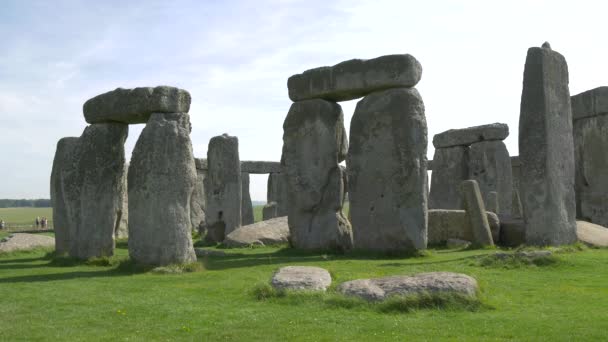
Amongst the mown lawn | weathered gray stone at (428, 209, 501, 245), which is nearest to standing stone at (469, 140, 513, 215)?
weathered gray stone at (428, 209, 501, 245)

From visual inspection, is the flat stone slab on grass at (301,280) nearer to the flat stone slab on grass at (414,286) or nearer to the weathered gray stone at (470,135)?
the flat stone slab on grass at (414,286)

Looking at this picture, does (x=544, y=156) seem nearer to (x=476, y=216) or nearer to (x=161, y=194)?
(x=476, y=216)

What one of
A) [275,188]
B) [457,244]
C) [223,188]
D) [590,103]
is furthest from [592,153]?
[275,188]

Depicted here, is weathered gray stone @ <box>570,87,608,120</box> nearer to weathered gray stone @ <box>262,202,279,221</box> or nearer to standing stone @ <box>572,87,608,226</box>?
standing stone @ <box>572,87,608,226</box>

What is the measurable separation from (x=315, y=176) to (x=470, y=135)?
10563 mm

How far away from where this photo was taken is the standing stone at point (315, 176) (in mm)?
15562

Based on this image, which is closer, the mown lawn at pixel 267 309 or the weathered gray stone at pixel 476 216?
the mown lawn at pixel 267 309

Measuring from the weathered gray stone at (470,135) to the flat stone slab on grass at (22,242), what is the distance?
1437 centimetres

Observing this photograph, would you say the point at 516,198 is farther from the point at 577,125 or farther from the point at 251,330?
the point at 251,330

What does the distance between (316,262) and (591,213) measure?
10.3 m

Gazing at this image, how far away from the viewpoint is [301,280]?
8500mm

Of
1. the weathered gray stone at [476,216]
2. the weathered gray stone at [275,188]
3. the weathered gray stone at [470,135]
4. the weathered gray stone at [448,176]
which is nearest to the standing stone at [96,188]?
the weathered gray stone at [476,216]

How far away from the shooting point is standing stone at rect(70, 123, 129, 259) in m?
13.0

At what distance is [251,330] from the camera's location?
6699 mm
